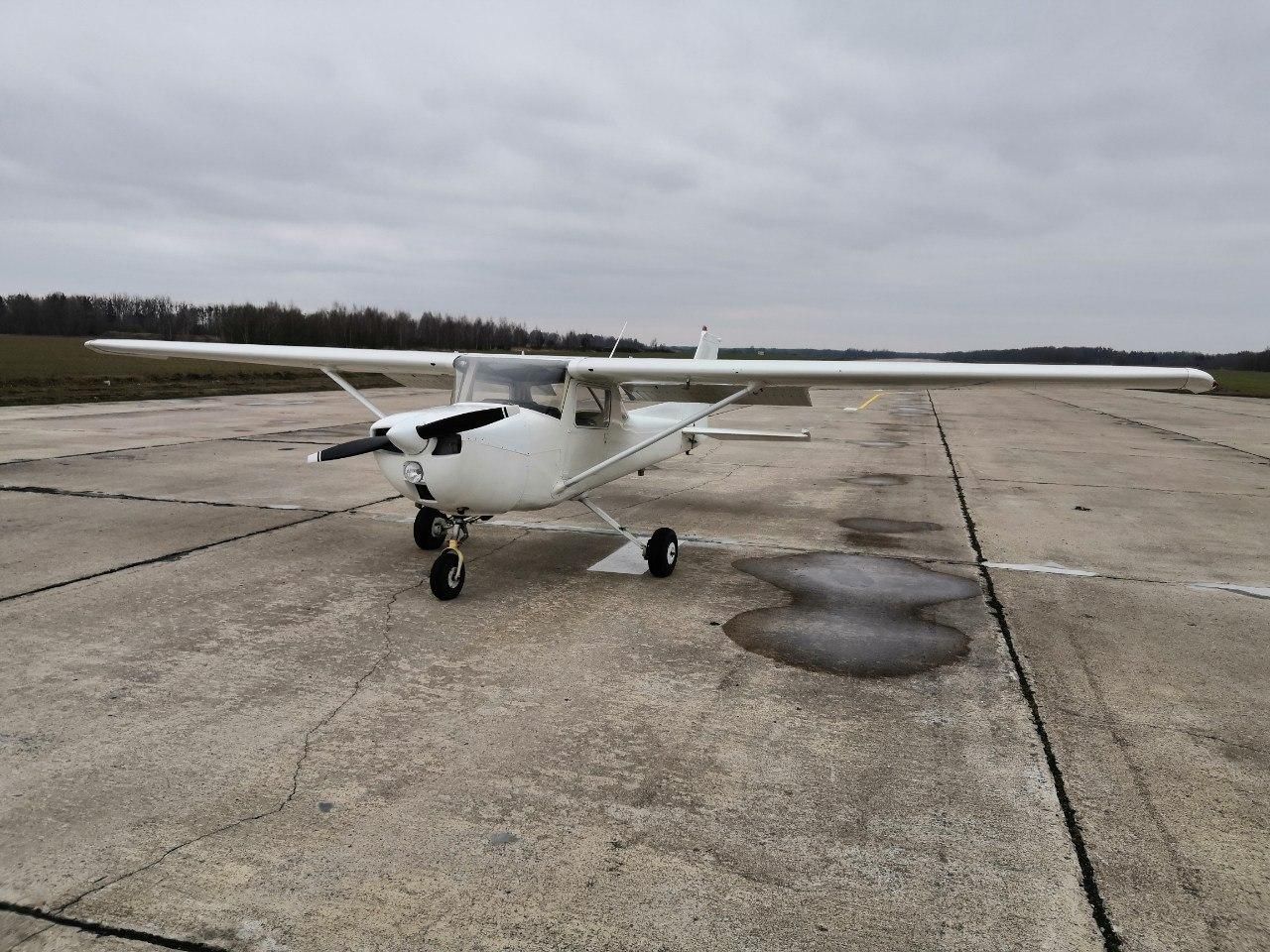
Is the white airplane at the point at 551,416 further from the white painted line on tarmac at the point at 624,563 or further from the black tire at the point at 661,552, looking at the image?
the white painted line on tarmac at the point at 624,563

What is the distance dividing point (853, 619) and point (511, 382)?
11.0ft

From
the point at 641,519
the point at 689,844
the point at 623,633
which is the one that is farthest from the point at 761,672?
the point at 641,519

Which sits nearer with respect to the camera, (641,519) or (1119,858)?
(1119,858)

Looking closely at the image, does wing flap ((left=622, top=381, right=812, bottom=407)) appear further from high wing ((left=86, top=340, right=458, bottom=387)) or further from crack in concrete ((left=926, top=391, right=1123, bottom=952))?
crack in concrete ((left=926, top=391, right=1123, bottom=952))

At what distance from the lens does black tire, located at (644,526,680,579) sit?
680cm

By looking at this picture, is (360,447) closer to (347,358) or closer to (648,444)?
(648,444)

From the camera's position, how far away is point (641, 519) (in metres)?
9.23

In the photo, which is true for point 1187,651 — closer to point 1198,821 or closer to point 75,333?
point 1198,821

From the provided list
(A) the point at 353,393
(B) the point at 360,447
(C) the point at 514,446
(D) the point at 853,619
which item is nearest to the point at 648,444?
(C) the point at 514,446

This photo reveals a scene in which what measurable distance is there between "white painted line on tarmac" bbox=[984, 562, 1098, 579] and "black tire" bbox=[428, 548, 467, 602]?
16.0 ft

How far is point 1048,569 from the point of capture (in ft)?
24.2

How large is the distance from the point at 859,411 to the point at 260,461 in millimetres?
21851

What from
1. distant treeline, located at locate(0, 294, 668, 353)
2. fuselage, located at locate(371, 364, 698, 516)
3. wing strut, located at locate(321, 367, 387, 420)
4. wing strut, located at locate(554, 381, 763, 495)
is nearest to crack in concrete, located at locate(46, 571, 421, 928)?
fuselage, located at locate(371, 364, 698, 516)

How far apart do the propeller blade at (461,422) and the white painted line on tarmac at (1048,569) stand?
4819mm
